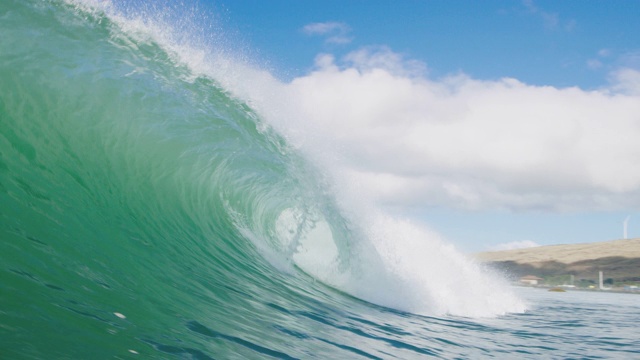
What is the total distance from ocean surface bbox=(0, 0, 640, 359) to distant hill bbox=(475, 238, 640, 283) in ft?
282

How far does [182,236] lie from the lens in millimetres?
6797

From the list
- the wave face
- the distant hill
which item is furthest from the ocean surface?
the distant hill

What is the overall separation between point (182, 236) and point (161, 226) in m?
0.39

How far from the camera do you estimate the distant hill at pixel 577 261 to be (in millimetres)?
93250

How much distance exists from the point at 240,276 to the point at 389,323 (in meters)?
2.02

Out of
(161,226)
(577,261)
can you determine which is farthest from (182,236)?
(577,261)

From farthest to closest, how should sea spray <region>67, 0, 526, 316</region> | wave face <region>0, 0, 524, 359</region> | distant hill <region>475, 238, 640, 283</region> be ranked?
distant hill <region>475, 238, 640, 283</region>
sea spray <region>67, 0, 526, 316</region>
wave face <region>0, 0, 524, 359</region>

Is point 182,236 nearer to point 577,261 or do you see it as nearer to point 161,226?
point 161,226

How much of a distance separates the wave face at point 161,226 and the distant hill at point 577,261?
283 ft

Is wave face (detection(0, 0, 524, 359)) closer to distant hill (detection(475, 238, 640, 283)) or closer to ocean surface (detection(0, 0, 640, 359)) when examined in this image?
ocean surface (detection(0, 0, 640, 359))

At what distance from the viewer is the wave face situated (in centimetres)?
342

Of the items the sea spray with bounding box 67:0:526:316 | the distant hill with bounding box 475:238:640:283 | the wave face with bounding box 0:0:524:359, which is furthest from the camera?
the distant hill with bounding box 475:238:640:283

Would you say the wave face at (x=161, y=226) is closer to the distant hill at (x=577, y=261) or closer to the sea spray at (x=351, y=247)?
the sea spray at (x=351, y=247)

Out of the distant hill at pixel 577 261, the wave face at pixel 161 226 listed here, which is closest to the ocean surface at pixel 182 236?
the wave face at pixel 161 226
